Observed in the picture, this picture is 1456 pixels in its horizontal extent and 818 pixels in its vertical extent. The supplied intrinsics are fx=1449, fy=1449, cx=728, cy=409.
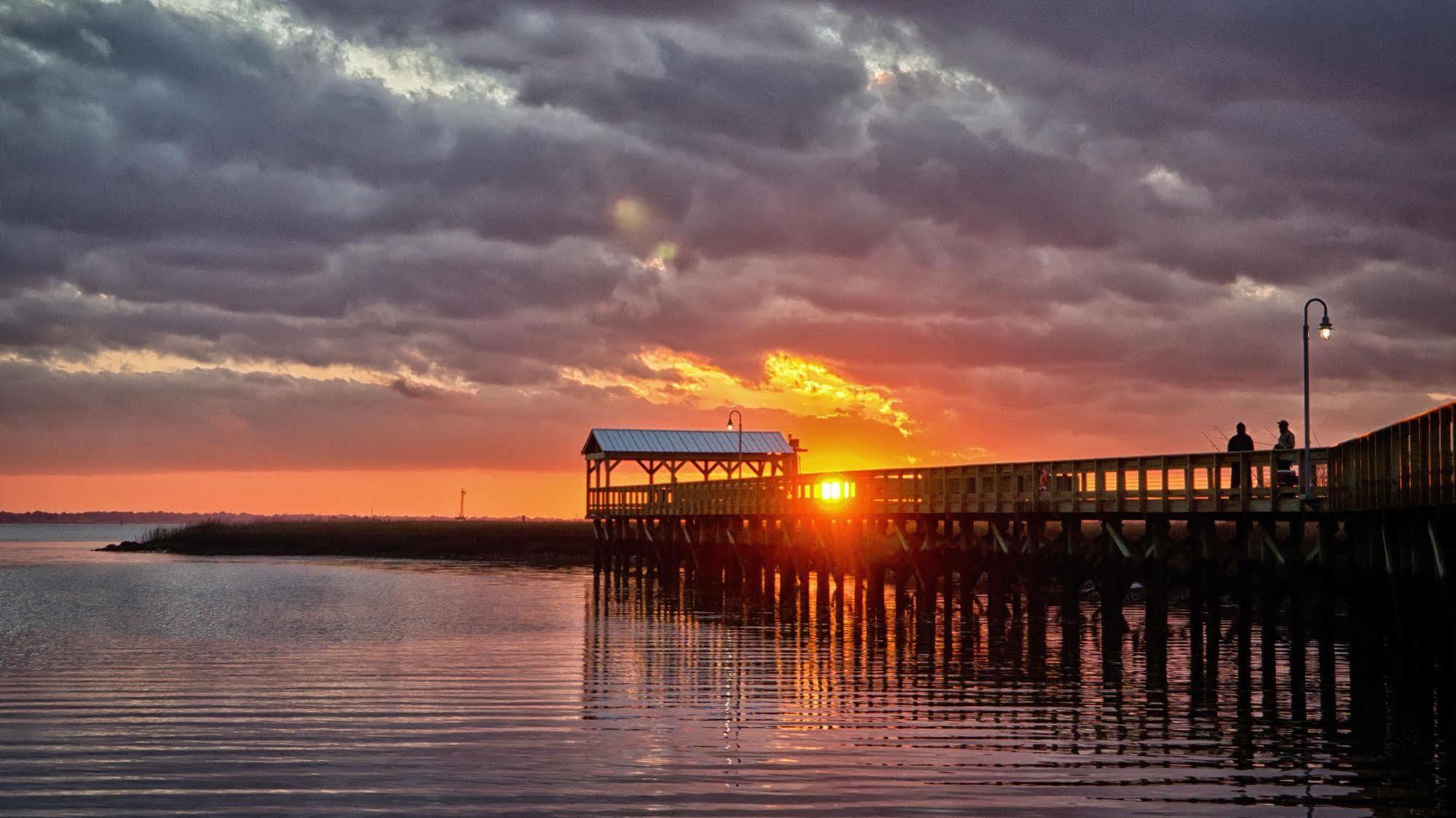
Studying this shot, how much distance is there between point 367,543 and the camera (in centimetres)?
11294

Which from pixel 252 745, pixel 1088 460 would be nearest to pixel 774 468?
pixel 1088 460

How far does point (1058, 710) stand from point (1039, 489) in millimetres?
14849

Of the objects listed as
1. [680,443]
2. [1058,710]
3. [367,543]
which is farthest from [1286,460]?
[367,543]

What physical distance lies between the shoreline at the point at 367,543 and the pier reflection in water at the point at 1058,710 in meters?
70.6

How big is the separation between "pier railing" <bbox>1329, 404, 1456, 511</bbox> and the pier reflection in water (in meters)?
1.81

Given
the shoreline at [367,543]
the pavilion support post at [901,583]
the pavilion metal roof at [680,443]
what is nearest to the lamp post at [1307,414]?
the pavilion support post at [901,583]

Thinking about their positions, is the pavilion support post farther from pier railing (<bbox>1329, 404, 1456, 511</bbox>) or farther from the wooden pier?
pier railing (<bbox>1329, 404, 1456, 511</bbox>)

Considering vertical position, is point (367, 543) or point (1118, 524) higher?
point (1118, 524)

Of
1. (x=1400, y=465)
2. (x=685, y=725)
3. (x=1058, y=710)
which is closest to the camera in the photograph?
(x=685, y=725)

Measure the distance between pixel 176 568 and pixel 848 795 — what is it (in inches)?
2904

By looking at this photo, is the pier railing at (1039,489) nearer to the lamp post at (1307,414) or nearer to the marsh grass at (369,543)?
the lamp post at (1307,414)

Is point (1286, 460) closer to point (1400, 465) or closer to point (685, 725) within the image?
point (1400, 465)

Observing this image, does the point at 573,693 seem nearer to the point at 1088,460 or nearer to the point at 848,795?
the point at 848,795

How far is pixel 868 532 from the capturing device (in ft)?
147
